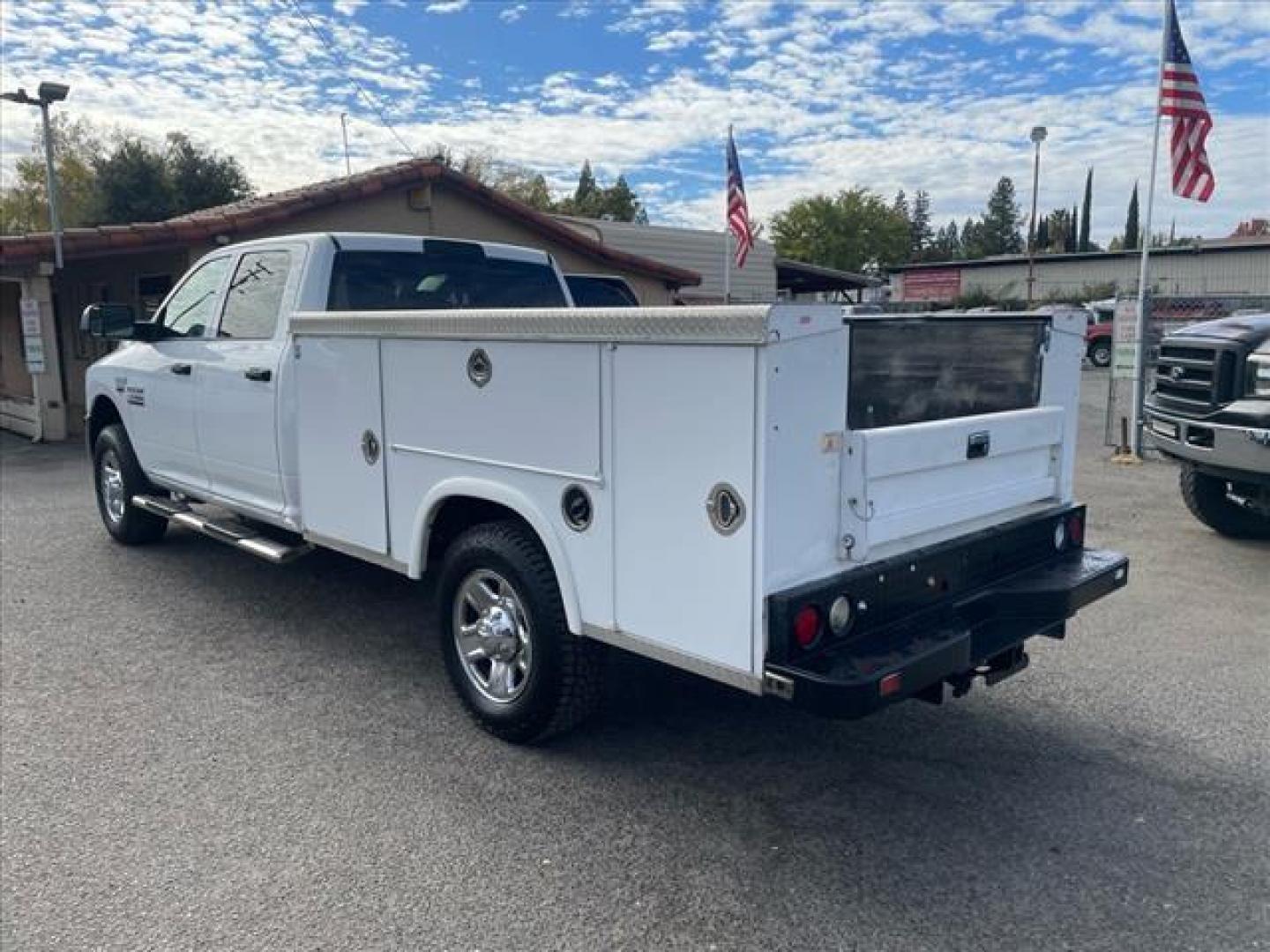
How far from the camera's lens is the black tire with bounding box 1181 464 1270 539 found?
762 cm

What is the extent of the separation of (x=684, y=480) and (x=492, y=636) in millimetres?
1379

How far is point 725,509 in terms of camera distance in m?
3.04

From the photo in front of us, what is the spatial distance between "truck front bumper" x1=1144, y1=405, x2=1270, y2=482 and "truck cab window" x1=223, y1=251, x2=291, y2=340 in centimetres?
603

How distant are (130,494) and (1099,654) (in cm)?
641

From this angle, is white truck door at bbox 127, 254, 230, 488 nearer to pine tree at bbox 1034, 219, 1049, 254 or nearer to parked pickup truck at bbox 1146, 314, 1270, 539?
parked pickup truck at bbox 1146, 314, 1270, 539

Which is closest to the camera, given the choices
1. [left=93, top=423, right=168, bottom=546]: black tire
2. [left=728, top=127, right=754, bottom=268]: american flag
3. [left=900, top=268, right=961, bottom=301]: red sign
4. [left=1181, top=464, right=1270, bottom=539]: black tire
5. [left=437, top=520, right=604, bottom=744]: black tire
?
[left=437, top=520, right=604, bottom=744]: black tire

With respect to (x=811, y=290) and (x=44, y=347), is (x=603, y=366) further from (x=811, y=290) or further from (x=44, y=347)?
(x=811, y=290)

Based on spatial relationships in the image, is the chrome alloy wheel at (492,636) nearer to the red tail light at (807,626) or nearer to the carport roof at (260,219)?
the red tail light at (807,626)

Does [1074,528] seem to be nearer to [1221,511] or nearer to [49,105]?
[1221,511]

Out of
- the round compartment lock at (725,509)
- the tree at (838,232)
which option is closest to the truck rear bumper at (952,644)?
the round compartment lock at (725,509)

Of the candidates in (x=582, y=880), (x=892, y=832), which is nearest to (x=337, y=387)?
(x=582, y=880)

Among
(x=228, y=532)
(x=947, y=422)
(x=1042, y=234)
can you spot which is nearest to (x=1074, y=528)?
(x=947, y=422)

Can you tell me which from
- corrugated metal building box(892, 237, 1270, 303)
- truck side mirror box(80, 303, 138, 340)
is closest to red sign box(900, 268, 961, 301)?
corrugated metal building box(892, 237, 1270, 303)

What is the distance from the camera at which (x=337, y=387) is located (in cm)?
471
